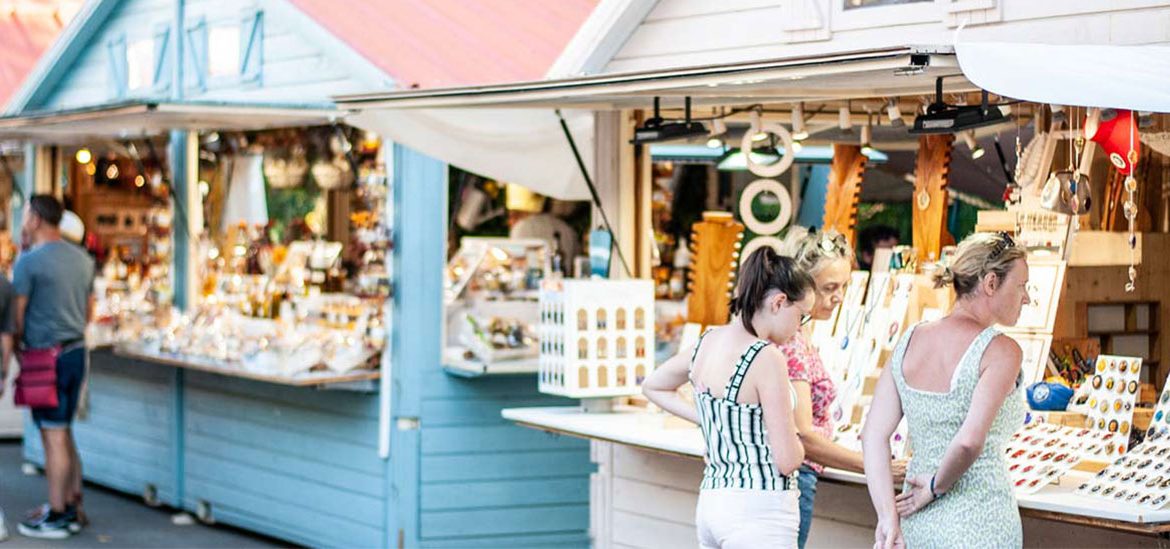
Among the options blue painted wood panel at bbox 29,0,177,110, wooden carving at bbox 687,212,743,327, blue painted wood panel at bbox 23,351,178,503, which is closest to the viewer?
wooden carving at bbox 687,212,743,327

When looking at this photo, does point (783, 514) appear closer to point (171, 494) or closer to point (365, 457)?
point (365, 457)

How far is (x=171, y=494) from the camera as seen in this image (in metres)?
11.2

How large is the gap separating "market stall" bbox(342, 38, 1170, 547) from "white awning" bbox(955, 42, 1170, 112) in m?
0.20

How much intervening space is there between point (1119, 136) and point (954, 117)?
0.55m

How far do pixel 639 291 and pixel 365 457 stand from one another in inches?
97.9

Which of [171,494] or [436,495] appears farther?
[171,494]

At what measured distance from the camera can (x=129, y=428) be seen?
38.7 feet

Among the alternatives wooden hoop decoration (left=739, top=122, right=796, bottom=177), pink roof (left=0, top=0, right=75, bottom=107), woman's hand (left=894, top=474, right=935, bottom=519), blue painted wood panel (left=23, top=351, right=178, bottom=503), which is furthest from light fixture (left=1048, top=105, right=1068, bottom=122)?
pink roof (left=0, top=0, right=75, bottom=107)

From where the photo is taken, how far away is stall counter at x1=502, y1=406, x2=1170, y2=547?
513cm

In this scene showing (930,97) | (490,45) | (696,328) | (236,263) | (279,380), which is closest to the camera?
A: (930,97)

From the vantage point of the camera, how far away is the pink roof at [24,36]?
14555 mm

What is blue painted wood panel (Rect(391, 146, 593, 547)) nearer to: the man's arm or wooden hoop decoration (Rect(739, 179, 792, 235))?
wooden hoop decoration (Rect(739, 179, 792, 235))

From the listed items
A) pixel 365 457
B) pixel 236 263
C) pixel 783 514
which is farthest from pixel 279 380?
pixel 783 514

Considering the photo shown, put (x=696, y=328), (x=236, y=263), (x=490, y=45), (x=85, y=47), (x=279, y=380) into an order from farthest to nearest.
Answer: (x=85, y=47), (x=236, y=263), (x=490, y=45), (x=279, y=380), (x=696, y=328)
